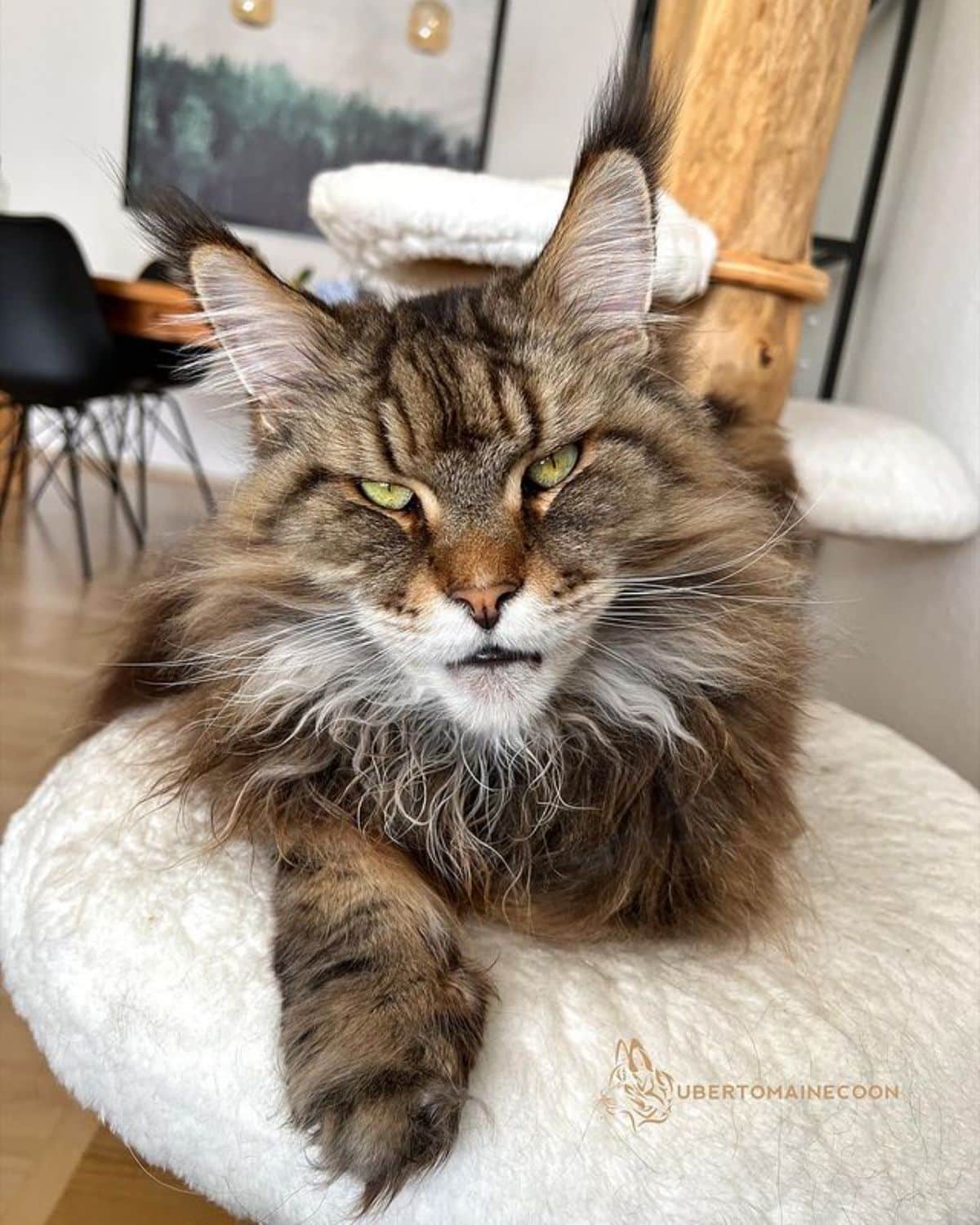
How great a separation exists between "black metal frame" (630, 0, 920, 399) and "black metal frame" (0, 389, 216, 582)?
2.29m

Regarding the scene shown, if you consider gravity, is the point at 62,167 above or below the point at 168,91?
below

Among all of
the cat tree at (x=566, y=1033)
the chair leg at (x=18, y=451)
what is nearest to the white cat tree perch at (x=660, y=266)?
the cat tree at (x=566, y=1033)

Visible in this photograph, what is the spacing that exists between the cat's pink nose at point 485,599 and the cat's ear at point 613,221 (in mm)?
342

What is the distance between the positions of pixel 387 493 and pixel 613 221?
0.34 meters

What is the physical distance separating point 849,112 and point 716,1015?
9.65ft

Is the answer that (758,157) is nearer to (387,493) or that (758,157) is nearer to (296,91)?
(387,493)

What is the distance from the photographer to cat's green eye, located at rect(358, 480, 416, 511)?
91 cm

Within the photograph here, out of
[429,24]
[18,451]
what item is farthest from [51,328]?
[429,24]

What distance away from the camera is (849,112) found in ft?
9.70

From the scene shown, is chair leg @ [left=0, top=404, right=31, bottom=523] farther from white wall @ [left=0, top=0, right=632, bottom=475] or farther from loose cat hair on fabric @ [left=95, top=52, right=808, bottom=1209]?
loose cat hair on fabric @ [left=95, top=52, right=808, bottom=1209]

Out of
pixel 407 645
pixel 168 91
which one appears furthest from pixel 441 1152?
pixel 168 91

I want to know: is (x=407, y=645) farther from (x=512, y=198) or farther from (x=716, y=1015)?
(x=512, y=198)

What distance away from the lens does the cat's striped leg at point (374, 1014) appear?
66 centimetres

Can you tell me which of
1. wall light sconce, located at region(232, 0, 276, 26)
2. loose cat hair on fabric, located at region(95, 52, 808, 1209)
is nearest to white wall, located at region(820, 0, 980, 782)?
loose cat hair on fabric, located at region(95, 52, 808, 1209)
